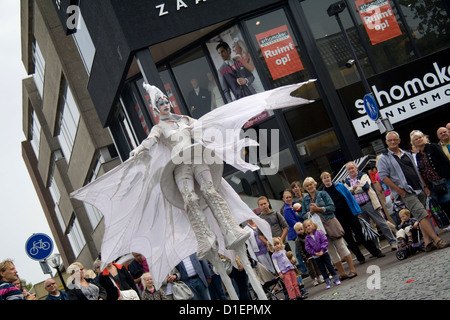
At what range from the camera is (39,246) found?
16.9 meters

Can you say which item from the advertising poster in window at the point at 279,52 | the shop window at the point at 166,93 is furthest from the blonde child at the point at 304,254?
the shop window at the point at 166,93

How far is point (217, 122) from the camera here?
8.20 metres

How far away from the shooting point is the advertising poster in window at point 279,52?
19.5 metres

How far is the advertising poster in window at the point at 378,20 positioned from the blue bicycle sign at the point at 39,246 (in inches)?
430

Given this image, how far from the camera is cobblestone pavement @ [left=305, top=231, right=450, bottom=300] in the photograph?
19.7ft

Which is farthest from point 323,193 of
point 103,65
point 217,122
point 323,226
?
point 103,65

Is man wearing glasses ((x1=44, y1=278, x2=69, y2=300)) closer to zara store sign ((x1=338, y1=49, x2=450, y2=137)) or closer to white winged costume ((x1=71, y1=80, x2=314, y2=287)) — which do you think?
white winged costume ((x1=71, y1=80, x2=314, y2=287))

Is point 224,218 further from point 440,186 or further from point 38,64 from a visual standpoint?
point 38,64

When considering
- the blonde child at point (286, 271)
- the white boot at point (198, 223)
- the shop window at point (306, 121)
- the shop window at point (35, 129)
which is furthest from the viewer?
the shop window at point (35, 129)

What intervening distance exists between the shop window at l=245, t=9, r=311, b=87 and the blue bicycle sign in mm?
7698

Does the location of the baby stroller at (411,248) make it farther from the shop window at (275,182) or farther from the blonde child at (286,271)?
the shop window at (275,182)

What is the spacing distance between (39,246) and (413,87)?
11.5m

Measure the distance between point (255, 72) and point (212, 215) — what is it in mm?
12273
